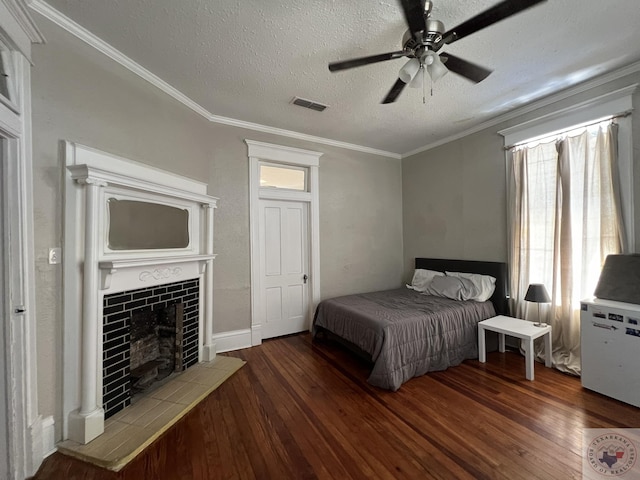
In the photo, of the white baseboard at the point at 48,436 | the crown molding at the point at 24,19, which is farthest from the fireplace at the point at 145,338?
the crown molding at the point at 24,19

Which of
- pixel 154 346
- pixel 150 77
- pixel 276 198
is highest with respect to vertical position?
pixel 150 77

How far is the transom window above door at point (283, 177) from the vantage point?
363cm

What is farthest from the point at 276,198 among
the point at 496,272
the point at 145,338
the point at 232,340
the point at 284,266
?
the point at 496,272

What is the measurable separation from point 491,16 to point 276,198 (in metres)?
2.78

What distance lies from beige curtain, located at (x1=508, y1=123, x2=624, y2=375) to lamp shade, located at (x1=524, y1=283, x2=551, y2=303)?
0.23 meters

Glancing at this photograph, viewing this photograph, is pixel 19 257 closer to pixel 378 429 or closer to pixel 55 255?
pixel 55 255

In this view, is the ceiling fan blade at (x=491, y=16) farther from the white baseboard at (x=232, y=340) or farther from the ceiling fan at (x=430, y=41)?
the white baseboard at (x=232, y=340)

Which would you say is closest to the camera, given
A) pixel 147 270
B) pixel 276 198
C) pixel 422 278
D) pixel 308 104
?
pixel 147 270

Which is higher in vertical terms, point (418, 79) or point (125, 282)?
point (418, 79)

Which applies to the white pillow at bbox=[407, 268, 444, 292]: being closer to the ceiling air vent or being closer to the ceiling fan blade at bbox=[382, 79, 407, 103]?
the ceiling fan blade at bbox=[382, 79, 407, 103]

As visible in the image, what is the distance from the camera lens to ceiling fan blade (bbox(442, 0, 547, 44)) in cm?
129

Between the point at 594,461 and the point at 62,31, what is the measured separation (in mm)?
4421

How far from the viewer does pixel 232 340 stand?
326 cm

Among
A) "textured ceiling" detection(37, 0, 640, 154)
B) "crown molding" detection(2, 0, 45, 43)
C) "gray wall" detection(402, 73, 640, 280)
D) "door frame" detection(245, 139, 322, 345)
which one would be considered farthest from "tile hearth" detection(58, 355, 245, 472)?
"gray wall" detection(402, 73, 640, 280)
